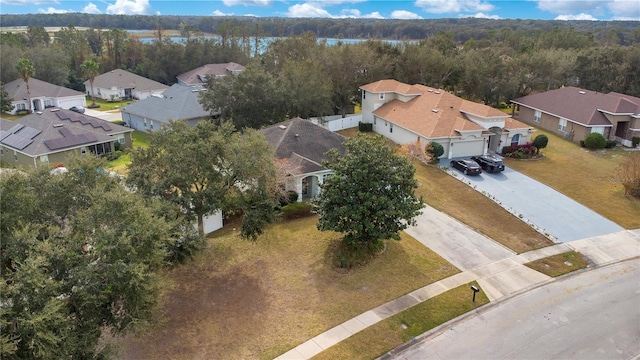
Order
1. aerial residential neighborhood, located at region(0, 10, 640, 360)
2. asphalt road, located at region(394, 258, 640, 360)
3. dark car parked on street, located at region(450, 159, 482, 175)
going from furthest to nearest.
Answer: dark car parked on street, located at region(450, 159, 482, 175)
asphalt road, located at region(394, 258, 640, 360)
aerial residential neighborhood, located at region(0, 10, 640, 360)

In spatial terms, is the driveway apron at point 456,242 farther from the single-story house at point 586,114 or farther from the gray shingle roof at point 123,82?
the gray shingle roof at point 123,82

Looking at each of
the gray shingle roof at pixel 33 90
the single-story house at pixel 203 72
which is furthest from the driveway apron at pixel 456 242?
the gray shingle roof at pixel 33 90

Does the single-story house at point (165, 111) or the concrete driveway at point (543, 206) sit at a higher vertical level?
the single-story house at point (165, 111)

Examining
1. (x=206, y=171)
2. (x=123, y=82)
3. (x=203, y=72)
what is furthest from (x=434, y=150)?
(x=123, y=82)

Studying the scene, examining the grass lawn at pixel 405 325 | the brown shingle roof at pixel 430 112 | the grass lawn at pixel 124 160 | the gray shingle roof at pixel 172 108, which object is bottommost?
the grass lawn at pixel 405 325

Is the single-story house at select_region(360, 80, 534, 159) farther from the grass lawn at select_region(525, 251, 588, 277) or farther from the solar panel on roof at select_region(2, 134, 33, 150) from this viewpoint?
the solar panel on roof at select_region(2, 134, 33, 150)

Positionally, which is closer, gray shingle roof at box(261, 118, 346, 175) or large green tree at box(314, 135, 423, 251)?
large green tree at box(314, 135, 423, 251)

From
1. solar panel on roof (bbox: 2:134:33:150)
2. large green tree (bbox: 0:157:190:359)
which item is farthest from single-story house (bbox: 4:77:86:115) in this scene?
large green tree (bbox: 0:157:190:359)
